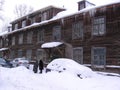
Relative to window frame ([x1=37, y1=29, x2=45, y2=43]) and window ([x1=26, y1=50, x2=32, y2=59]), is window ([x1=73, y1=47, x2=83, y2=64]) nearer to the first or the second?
window frame ([x1=37, y1=29, x2=45, y2=43])

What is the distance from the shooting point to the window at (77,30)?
25.0 metres

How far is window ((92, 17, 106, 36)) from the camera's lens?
22234 millimetres

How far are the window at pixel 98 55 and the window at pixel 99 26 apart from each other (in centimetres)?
152

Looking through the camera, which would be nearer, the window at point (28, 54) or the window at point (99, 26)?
the window at point (99, 26)

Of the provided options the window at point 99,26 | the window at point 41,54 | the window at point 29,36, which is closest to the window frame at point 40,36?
the window at point 41,54

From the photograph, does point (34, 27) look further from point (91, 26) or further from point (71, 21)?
point (91, 26)

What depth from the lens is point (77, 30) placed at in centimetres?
2542

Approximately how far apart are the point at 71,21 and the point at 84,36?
9.53 feet

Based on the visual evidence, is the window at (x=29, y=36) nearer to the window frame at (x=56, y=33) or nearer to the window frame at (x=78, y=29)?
the window frame at (x=56, y=33)

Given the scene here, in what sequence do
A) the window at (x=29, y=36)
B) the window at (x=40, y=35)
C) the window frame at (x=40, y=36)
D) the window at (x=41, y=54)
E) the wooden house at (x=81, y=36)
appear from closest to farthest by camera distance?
the wooden house at (x=81, y=36) → the window at (x=41, y=54) → the window frame at (x=40, y=36) → the window at (x=40, y=35) → the window at (x=29, y=36)

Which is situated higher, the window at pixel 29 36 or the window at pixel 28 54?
the window at pixel 29 36

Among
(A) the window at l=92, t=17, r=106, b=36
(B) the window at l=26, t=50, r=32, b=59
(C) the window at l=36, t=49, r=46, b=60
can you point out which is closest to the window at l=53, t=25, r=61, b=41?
(C) the window at l=36, t=49, r=46, b=60

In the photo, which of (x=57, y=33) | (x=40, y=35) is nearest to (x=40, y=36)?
(x=40, y=35)

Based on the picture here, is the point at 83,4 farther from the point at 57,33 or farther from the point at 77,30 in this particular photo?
the point at 57,33
